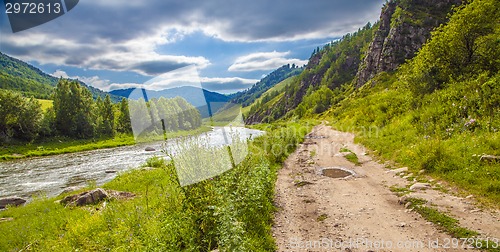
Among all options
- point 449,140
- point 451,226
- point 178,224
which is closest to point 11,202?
point 178,224

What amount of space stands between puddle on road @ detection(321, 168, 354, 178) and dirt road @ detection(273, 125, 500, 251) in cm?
64

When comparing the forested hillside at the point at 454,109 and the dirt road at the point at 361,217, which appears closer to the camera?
the dirt road at the point at 361,217

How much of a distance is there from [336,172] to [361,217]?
24.1 ft

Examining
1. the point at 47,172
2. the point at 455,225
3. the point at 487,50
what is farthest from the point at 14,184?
the point at 487,50

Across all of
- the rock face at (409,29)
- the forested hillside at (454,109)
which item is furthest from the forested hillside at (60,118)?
A: the rock face at (409,29)

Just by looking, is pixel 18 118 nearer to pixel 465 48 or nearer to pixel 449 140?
pixel 449 140

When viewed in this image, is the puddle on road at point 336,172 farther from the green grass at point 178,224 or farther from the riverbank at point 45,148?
the riverbank at point 45,148

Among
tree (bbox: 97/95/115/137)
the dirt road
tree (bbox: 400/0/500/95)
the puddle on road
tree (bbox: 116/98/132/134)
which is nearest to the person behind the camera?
the dirt road

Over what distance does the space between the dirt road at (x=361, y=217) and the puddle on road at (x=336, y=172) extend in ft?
2.09

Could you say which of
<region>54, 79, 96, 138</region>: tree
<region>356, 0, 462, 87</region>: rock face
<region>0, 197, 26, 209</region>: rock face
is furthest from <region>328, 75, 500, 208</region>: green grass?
<region>356, 0, 462, 87</region>: rock face

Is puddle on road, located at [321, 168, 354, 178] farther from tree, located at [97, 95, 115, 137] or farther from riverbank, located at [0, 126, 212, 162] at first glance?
tree, located at [97, 95, 115, 137]

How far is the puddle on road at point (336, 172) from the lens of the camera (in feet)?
52.3

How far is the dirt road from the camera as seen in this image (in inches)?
301

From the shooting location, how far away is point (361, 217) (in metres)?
9.59
